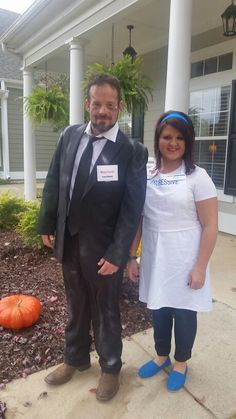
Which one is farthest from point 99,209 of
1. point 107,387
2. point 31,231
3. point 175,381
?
point 31,231

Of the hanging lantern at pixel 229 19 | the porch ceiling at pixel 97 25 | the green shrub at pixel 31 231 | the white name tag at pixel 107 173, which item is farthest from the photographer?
the porch ceiling at pixel 97 25

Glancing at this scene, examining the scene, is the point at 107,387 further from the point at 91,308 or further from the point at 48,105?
the point at 48,105

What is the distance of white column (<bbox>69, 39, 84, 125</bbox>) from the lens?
18.1 ft

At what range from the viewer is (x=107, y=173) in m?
1.80

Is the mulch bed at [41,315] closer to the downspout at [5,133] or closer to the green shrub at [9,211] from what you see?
the green shrub at [9,211]

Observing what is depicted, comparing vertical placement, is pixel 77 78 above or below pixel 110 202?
above

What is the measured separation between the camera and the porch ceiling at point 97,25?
483 centimetres

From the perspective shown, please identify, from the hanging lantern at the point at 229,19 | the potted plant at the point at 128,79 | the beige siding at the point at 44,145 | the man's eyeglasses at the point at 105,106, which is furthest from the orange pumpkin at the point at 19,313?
the beige siding at the point at 44,145

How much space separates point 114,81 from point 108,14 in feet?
11.3

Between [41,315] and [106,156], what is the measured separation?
5.47 ft

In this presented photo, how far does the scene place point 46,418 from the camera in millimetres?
1876

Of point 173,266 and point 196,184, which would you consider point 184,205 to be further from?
point 173,266

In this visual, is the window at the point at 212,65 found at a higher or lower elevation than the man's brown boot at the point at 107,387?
higher

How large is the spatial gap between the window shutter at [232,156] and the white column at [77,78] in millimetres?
2265
